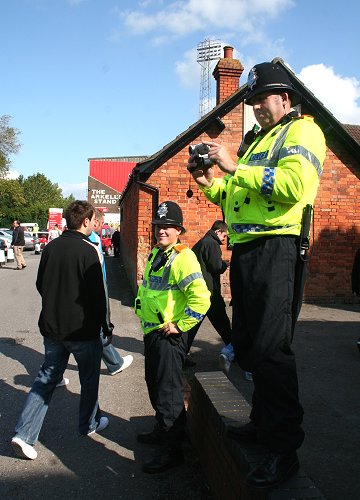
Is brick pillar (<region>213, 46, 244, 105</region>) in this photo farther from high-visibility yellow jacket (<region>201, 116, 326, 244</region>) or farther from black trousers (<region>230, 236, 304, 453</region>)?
black trousers (<region>230, 236, 304, 453</region>)

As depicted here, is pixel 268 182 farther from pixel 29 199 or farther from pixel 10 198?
pixel 29 199

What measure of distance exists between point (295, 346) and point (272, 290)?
5474mm

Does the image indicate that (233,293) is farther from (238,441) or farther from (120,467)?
(120,467)

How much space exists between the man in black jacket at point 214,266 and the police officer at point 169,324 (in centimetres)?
260

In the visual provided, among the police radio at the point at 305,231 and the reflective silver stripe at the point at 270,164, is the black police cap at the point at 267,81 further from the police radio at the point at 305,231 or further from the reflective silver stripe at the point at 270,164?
the police radio at the point at 305,231

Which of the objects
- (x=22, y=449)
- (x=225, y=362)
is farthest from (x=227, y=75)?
(x=22, y=449)

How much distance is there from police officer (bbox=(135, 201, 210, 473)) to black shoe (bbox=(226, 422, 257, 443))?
0.87 m

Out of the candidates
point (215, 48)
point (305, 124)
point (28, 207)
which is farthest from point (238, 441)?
point (28, 207)

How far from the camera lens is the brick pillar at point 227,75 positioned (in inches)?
485

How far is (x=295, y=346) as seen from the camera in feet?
23.8

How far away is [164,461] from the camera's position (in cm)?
332

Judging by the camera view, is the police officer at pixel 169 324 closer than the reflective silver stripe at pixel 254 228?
No

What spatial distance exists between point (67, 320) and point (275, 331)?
A: 2.07 meters

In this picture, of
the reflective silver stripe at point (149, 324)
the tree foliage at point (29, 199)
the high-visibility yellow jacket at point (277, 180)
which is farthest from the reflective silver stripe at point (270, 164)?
the tree foliage at point (29, 199)
